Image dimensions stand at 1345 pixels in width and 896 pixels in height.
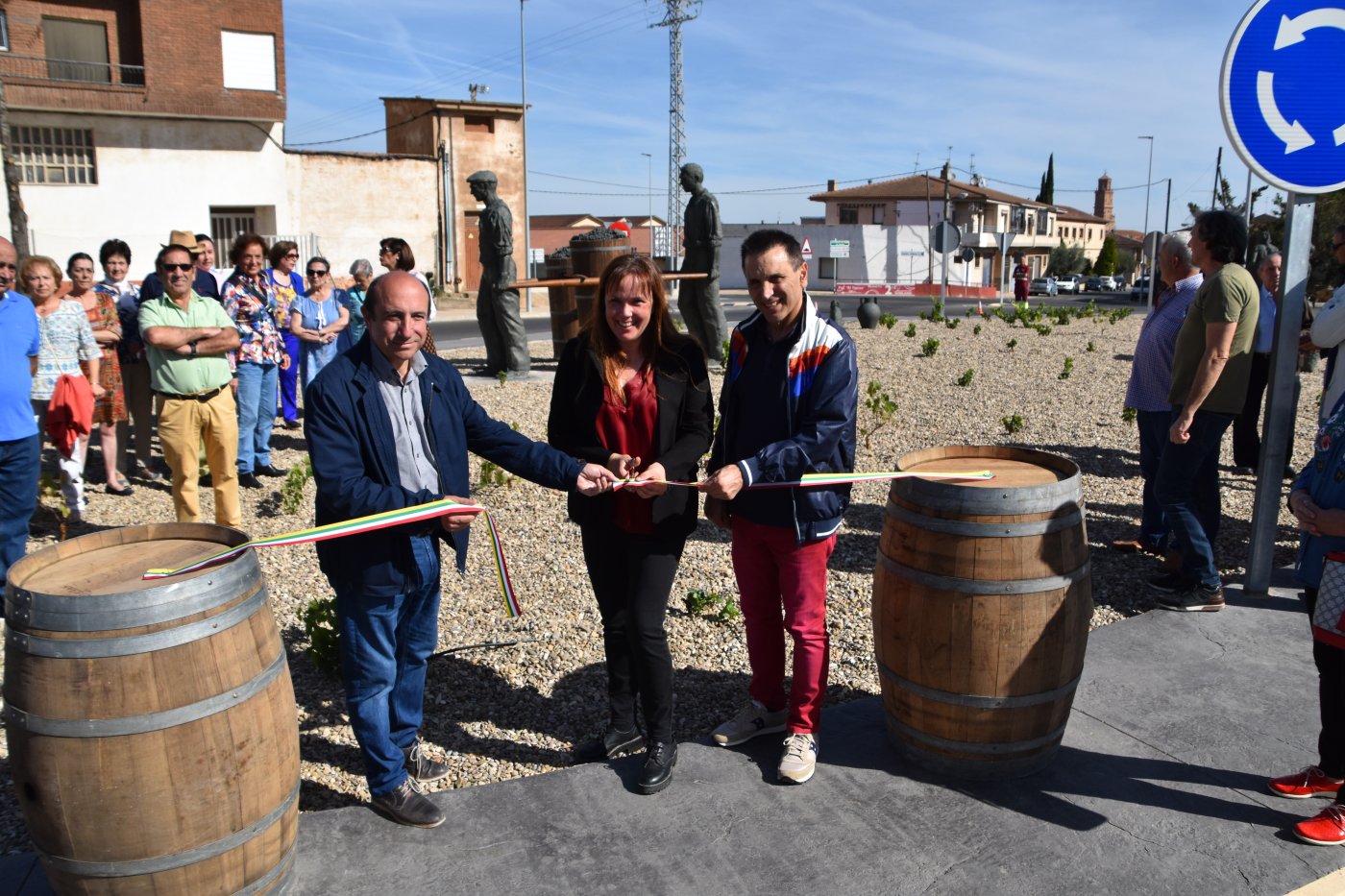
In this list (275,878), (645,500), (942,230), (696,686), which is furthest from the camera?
(942,230)

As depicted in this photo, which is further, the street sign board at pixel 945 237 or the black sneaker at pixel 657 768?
the street sign board at pixel 945 237

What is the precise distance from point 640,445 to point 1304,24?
333cm

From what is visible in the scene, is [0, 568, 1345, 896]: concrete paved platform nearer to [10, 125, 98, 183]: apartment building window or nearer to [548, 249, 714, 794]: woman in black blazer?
[548, 249, 714, 794]: woman in black blazer

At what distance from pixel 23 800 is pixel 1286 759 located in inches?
148

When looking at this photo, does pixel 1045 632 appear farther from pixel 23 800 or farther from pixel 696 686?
pixel 23 800

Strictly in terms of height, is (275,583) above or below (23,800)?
below

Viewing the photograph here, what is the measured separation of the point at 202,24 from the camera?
96.0 feet

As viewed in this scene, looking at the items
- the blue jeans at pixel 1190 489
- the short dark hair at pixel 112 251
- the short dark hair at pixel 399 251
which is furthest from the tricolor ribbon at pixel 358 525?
the short dark hair at pixel 112 251

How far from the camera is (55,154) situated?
27.7 metres

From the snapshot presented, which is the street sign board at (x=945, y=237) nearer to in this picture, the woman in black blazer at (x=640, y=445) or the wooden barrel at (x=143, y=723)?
the woman in black blazer at (x=640, y=445)

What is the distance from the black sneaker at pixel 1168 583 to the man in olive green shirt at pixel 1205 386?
16 millimetres

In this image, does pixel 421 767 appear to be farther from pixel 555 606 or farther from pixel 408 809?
pixel 555 606

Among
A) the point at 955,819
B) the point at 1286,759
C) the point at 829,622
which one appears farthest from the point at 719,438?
the point at 1286,759

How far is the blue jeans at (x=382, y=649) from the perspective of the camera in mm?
2975
